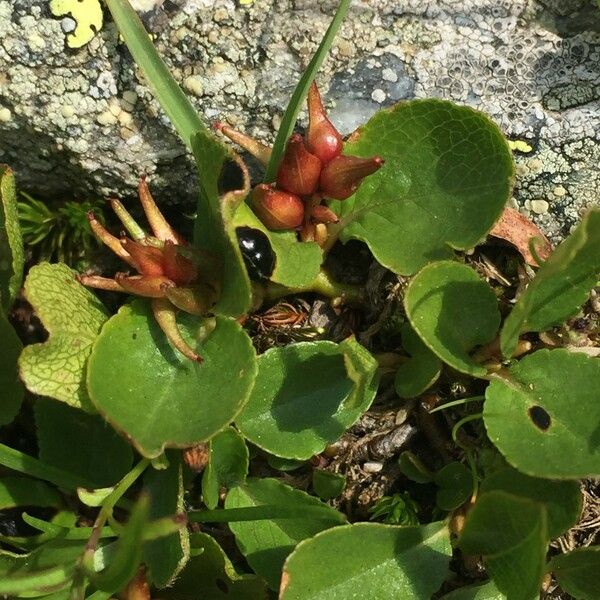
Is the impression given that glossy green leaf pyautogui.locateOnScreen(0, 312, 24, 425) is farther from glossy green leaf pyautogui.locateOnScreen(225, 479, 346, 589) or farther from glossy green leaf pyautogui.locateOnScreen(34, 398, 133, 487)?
glossy green leaf pyautogui.locateOnScreen(225, 479, 346, 589)

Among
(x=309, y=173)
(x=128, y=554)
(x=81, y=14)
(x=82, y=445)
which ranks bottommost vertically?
(x=82, y=445)

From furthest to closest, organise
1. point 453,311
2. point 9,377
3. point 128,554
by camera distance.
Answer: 1. point 9,377
2. point 453,311
3. point 128,554

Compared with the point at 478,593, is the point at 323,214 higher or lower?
higher

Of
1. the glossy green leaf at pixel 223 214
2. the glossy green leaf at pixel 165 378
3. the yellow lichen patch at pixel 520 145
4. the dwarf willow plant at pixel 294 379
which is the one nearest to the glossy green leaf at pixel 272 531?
the dwarf willow plant at pixel 294 379

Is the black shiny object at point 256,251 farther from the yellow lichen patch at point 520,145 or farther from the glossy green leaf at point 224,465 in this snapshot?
the yellow lichen patch at point 520,145

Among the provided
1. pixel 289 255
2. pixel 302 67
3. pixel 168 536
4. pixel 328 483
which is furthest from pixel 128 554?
pixel 302 67

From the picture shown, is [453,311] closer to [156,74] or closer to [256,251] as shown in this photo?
[256,251]

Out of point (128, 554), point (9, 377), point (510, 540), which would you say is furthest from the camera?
point (9, 377)

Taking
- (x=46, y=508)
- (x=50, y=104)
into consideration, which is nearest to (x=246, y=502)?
(x=46, y=508)
